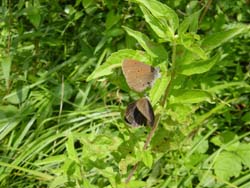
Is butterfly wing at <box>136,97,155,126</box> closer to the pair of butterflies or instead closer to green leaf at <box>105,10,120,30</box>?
the pair of butterflies

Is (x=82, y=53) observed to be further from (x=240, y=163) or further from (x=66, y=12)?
(x=240, y=163)

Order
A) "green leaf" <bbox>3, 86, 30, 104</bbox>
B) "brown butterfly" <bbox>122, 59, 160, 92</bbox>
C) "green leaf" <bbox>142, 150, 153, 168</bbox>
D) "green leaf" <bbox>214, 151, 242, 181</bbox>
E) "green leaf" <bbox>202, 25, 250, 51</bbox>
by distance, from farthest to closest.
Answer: "green leaf" <bbox>3, 86, 30, 104</bbox>, "green leaf" <bbox>214, 151, 242, 181</bbox>, "green leaf" <bbox>142, 150, 153, 168</bbox>, "green leaf" <bbox>202, 25, 250, 51</bbox>, "brown butterfly" <bbox>122, 59, 160, 92</bbox>

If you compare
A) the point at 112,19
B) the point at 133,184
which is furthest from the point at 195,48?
the point at 112,19

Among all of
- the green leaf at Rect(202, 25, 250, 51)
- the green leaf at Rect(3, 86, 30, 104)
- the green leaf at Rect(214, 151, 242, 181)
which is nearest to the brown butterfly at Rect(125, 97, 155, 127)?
the green leaf at Rect(202, 25, 250, 51)

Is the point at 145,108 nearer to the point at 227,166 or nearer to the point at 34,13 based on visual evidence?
the point at 227,166

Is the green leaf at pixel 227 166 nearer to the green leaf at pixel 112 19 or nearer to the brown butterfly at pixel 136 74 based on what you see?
the green leaf at pixel 112 19

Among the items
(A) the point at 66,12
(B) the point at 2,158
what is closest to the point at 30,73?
(A) the point at 66,12

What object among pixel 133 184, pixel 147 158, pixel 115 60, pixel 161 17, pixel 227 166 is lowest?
pixel 227 166
